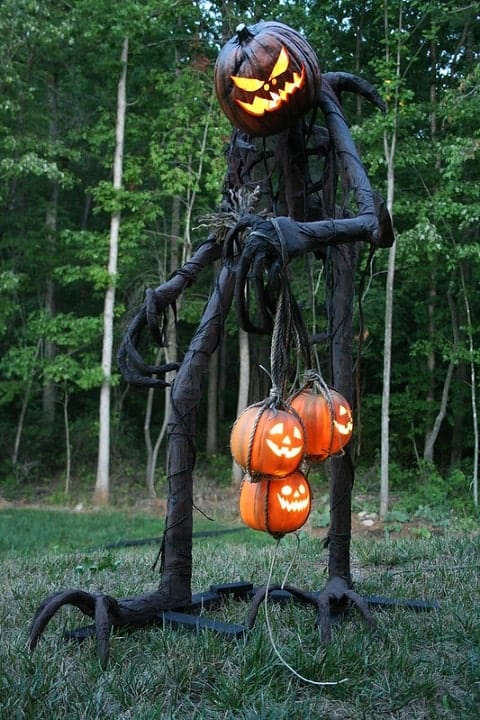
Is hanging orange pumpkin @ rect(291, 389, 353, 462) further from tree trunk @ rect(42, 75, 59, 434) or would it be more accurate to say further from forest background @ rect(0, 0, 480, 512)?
tree trunk @ rect(42, 75, 59, 434)

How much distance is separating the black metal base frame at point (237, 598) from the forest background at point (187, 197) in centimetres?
839

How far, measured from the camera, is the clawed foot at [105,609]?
2.87m

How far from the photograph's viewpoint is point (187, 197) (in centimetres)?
1496

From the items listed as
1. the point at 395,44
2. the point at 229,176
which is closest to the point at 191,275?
the point at 229,176

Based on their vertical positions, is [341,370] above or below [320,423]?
above

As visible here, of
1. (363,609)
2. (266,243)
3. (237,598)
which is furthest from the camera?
(237,598)

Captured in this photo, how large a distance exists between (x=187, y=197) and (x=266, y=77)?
12.3 meters

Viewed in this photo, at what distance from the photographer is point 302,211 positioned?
3.60 meters

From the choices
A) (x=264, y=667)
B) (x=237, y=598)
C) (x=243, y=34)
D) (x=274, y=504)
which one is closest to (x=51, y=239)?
(x=237, y=598)

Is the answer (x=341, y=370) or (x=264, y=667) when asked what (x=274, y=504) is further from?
(x=341, y=370)

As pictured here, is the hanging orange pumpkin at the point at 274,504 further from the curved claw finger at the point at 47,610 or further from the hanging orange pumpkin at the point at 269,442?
the curved claw finger at the point at 47,610

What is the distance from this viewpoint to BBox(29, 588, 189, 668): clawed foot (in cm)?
287

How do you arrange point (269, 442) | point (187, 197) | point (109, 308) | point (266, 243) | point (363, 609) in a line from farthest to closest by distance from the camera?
point (187, 197) → point (109, 308) → point (363, 609) → point (269, 442) → point (266, 243)

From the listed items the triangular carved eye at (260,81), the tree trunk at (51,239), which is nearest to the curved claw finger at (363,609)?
the triangular carved eye at (260,81)
